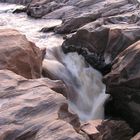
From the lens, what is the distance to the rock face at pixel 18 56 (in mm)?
8594

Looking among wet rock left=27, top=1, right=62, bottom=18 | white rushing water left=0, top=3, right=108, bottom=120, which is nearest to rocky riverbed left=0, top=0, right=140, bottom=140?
white rushing water left=0, top=3, right=108, bottom=120

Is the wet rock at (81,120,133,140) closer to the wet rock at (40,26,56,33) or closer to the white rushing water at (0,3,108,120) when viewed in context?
the white rushing water at (0,3,108,120)

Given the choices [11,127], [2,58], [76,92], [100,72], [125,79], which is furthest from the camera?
[100,72]

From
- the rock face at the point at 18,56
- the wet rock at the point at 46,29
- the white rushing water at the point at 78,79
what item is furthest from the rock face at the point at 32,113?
the wet rock at the point at 46,29

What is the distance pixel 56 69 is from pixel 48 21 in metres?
8.08

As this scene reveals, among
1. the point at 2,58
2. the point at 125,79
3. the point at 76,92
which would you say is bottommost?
the point at 76,92

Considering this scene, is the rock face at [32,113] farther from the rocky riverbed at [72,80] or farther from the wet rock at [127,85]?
the wet rock at [127,85]

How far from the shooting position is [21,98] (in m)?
6.25

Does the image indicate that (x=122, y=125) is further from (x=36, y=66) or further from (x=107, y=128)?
(x=36, y=66)

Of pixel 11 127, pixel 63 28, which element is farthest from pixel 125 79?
pixel 63 28

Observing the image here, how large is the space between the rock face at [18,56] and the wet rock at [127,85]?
80.6 inches

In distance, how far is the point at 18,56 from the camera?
8.81 metres

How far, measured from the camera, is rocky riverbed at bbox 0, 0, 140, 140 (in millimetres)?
5785

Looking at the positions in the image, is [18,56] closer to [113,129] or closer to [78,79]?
[113,129]
